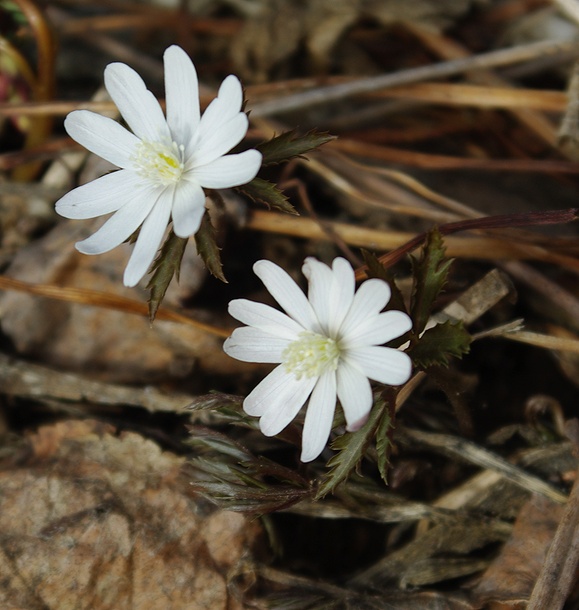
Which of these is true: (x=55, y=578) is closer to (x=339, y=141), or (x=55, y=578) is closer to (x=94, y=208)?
(x=94, y=208)

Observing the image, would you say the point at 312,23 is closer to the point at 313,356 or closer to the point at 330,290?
the point at 330,290

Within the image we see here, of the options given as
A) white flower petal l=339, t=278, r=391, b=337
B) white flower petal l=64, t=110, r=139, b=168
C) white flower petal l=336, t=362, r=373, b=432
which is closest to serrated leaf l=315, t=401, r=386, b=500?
white flower petal l=336, t=362, r=373, b=432

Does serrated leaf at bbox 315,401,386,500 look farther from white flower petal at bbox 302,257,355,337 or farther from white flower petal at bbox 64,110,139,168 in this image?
white flower petal at bbox 64,110,139,168

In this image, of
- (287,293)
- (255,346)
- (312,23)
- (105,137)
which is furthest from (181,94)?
(312,23)

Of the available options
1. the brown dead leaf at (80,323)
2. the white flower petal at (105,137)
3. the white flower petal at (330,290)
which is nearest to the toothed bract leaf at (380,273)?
the white flower petal at (330,290)

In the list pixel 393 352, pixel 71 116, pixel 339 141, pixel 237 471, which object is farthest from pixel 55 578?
pixel 339 141
